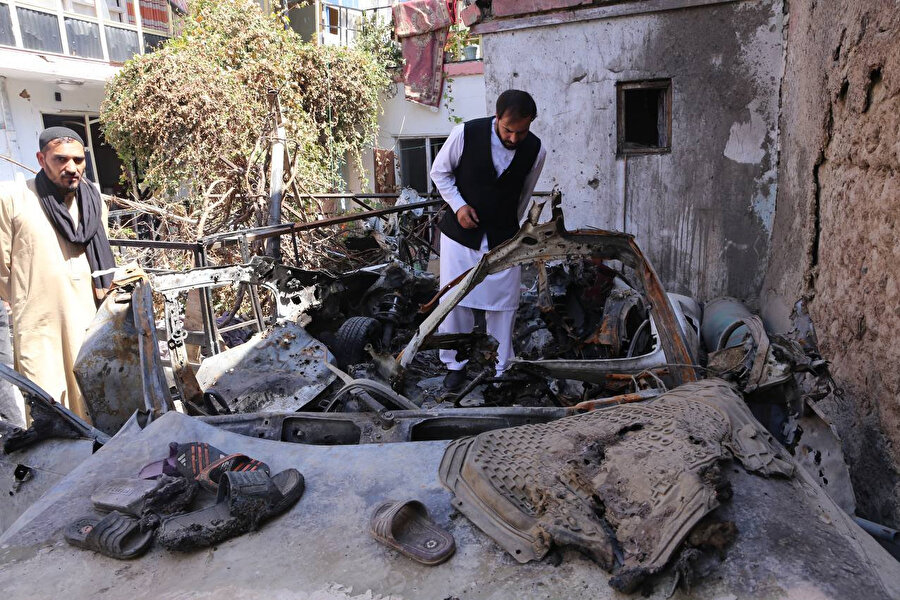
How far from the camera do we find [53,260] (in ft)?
12.8

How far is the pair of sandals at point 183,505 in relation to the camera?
1.76 metres

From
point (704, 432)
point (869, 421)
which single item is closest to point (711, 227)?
point (869, 421)

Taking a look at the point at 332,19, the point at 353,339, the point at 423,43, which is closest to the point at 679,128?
the point at 353,339

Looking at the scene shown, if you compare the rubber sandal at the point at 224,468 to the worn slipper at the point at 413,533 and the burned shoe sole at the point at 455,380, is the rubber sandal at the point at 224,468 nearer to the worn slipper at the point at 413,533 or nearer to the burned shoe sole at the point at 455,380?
the worn slipper at the point at 413,533

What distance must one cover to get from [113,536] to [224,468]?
0.37 meters

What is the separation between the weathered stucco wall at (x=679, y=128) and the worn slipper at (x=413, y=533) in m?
4.87

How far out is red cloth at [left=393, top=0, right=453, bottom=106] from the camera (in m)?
14.0

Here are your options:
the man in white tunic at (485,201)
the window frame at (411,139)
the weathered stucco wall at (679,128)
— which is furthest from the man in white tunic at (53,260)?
the window frame at (411,139)

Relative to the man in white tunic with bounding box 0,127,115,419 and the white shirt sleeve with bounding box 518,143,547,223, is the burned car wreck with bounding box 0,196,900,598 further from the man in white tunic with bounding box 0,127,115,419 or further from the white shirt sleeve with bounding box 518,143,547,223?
the white shirt sleeve with bounding box 518,143,547,223

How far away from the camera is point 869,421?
2.81 m

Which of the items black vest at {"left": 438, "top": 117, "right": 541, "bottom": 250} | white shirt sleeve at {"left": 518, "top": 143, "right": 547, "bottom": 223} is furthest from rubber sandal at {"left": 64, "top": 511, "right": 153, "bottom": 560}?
white shirt sleeve at {"left": 518, "top": 143, "right": 547, "bottom": 223}

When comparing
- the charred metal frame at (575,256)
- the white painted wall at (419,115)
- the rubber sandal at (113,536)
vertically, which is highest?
the white painted wall at (419,115)

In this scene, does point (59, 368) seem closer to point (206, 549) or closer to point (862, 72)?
point (206, 549)

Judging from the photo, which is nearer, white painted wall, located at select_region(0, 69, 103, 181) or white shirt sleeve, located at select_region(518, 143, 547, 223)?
white shirt sleeve, located at select_region(518, 143, 547, 223)
